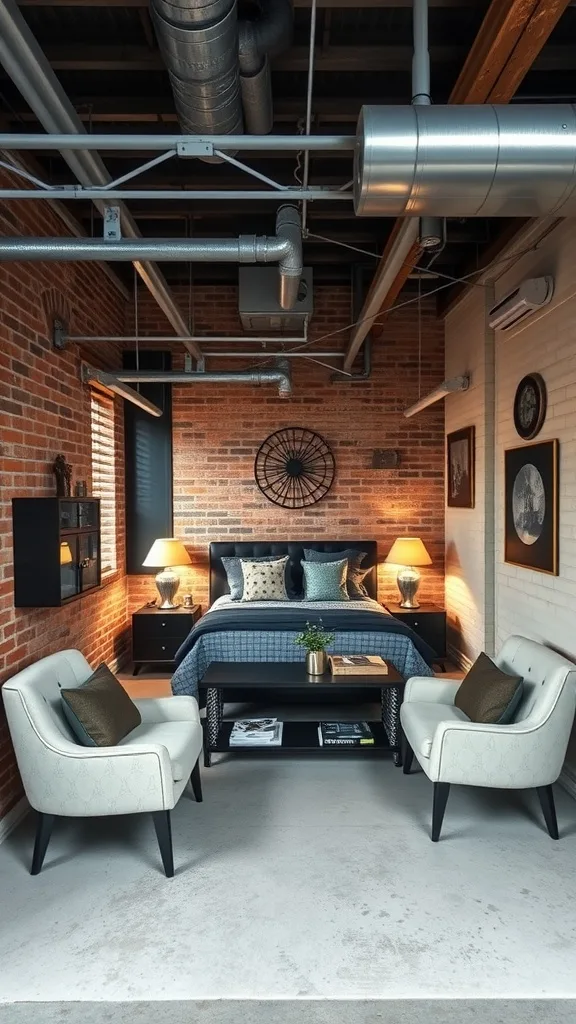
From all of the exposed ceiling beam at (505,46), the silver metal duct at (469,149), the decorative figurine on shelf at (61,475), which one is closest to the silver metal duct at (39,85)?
the silver metal duct at (469,149)

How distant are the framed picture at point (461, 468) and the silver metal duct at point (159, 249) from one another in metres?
2.95

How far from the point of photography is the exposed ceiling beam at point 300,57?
3076 millimetres

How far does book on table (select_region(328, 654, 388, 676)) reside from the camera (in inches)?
165

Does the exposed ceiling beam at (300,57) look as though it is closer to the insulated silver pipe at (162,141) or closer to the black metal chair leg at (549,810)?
the insulated silver pipe at (162,141)

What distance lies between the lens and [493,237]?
16.7 ft

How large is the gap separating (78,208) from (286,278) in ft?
6.04

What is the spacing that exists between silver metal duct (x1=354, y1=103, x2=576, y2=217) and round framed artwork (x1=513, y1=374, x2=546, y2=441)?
6.79 feet

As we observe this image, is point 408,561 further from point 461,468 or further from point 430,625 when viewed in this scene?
point 461,468

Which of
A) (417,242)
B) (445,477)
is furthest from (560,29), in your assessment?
(445,477)

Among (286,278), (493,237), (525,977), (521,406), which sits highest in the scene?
(493,237)

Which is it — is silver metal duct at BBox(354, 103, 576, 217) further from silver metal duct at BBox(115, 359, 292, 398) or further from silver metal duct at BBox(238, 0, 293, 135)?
→ silver metal duct at BBox(115, 359, 292, 398)

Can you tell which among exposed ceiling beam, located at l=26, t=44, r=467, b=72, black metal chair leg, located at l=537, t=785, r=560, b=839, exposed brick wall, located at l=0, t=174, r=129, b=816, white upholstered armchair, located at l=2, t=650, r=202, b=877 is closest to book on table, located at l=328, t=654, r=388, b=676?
black metal chair leg, located at l=537, t=785, r=560, b=839

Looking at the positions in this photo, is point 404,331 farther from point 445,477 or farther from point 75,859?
point 75,859

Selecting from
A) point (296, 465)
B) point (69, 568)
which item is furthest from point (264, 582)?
point (69, 568)
